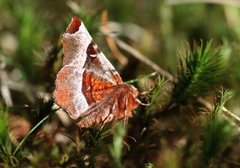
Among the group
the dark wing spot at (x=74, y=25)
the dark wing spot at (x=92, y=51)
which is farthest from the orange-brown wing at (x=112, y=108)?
the dark wing spot at (x=74, y=25)

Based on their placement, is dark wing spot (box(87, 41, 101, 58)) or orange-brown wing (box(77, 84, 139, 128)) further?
dark wing spot (box(87, 41, 101, 58))

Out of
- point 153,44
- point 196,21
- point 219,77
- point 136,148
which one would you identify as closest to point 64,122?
point 136,148

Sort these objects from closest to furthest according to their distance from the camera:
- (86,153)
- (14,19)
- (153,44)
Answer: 1. (86,153)
2. (14,19)
3. (153,44)

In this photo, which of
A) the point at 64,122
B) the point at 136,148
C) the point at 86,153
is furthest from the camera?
the point at 64,122

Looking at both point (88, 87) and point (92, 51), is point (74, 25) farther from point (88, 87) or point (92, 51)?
point (88, 87)

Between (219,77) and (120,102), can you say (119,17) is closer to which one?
(219,77)

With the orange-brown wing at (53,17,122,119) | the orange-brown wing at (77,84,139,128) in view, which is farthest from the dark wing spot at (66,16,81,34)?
the orange-brown wing at (77,84,139,128)

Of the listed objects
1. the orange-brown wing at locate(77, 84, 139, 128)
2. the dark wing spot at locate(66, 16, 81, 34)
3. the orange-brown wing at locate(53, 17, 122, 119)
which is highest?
the dark wing spot at locate(66, 16, 81, 34)

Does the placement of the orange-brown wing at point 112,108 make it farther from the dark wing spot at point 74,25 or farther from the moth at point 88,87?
the dark wing spot at point 74,25

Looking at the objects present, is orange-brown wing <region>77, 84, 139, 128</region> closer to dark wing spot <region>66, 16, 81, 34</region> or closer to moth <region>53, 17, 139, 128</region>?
moth <region>53, 17, 139, 128</region>
